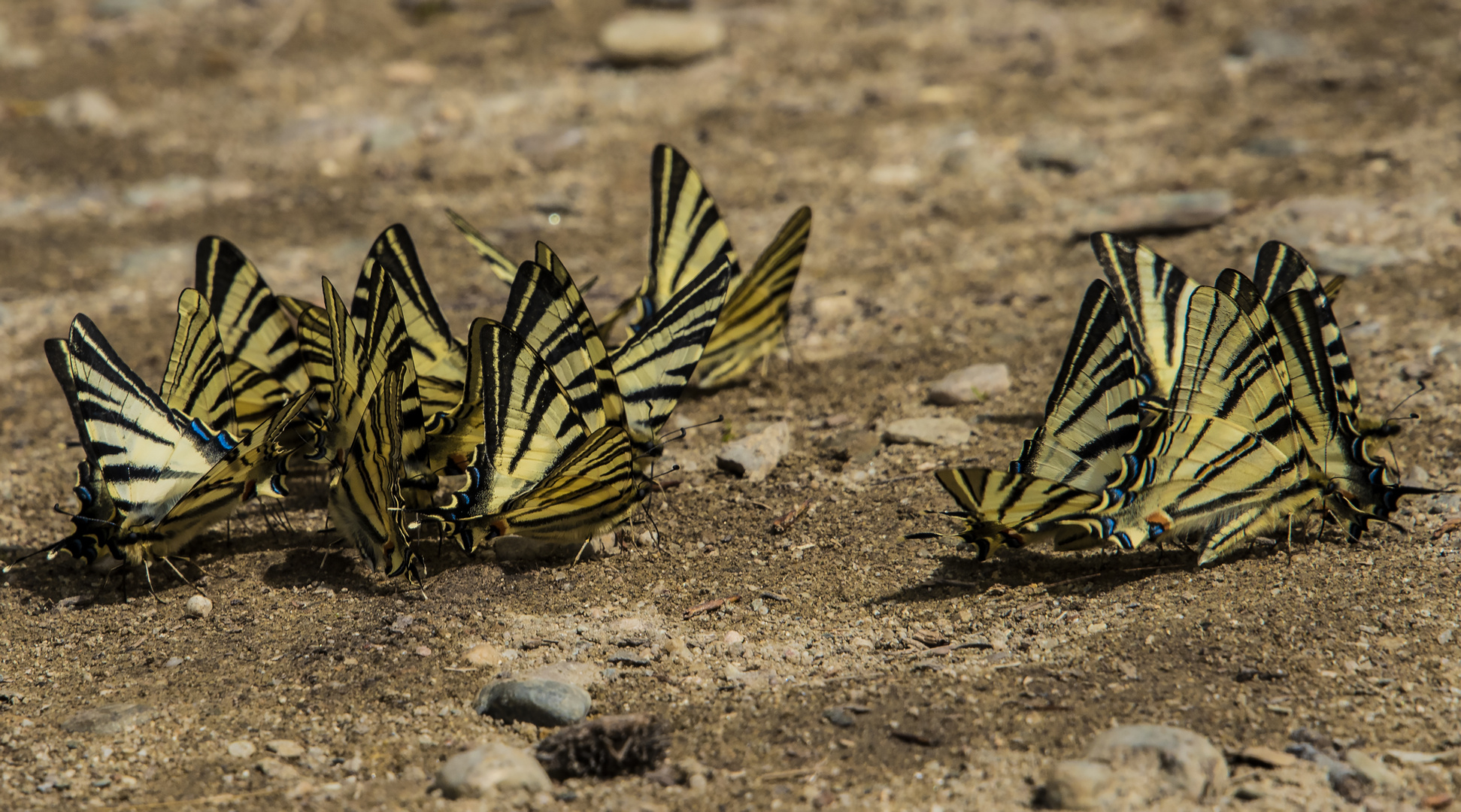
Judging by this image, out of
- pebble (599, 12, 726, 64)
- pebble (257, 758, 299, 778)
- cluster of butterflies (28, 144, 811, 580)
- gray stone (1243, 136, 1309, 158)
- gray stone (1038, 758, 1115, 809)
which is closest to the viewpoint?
gray stone (1038, 758, 1115, 809)

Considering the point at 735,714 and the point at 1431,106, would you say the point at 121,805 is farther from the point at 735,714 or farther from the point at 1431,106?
the point at 1431,106

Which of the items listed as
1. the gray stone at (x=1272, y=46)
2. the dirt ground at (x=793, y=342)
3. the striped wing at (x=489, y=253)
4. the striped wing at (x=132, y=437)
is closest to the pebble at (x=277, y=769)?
the dirt ground at (x=793, y=342)

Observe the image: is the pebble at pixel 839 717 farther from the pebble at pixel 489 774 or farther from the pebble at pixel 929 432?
the pebble at pixel 929 432

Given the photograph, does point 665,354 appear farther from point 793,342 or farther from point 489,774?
point 489,774

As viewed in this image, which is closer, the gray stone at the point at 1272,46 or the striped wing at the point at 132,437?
the striped wing at the point at 132,437

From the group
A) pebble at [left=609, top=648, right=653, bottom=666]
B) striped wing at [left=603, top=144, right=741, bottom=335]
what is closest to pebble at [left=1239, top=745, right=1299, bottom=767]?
pebble at [left=609, top=648, right=653, bottom=666]

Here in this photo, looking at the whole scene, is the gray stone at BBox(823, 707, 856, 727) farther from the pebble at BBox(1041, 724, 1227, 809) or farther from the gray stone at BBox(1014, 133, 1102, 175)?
the gray stone at BBox(1014, 133, 1102, 175)
